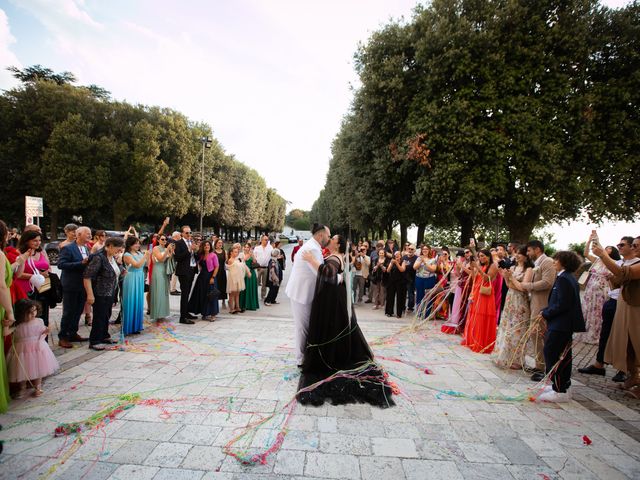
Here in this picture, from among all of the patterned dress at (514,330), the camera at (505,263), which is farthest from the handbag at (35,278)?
the camera at (505,263)

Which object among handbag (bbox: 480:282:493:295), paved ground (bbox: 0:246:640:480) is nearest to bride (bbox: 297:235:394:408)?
paved ground (bbox: 0:246:640:480)

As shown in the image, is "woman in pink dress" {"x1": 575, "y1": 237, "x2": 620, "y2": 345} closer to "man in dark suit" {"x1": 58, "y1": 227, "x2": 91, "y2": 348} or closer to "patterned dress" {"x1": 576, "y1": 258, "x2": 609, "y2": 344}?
"patterned dress" {"x1": 576, "y1": 258, "x2": 609, "y2": 344}

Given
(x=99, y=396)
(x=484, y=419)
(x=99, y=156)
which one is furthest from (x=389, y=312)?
(x=99, y=156)

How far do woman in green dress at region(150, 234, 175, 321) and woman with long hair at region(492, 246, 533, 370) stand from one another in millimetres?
6704

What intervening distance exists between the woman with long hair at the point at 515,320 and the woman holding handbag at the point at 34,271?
7.01m

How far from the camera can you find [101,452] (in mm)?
3156

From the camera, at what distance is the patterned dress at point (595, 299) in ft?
24.9

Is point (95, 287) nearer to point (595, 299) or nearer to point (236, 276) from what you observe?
point (236, 276)

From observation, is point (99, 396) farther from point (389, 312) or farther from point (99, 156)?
point (99, 156)

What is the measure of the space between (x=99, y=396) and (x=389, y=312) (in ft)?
24.0

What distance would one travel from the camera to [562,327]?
4559mm

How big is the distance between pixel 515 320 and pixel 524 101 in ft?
37.0

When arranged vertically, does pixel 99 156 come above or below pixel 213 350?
above

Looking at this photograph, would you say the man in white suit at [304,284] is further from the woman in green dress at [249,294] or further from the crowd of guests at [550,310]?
the woman in green dress at [249,294]
